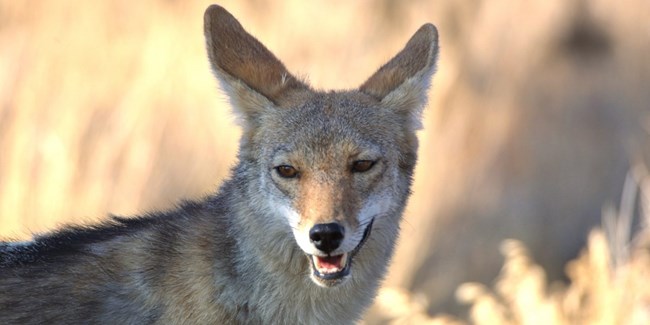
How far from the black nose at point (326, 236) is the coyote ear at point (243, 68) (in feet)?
3.18

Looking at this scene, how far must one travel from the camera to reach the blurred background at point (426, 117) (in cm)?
1011

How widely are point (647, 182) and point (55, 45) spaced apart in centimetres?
586

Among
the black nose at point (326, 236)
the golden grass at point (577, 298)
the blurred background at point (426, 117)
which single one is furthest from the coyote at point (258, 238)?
the blurred background at point (426, 117)

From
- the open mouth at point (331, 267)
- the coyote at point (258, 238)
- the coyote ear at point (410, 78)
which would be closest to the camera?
the open mouth at point (331, 267)

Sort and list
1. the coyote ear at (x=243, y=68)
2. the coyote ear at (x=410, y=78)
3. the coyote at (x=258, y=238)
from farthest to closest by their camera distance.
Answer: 1. the coyote ear at (x=410, y=78)
2. the coyote ear at (x=243, y=68)
3. the coyote at (x=258, y=238)

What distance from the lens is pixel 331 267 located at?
490cm

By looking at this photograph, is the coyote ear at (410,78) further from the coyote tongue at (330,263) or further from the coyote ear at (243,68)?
the coyote tongue at (330,263)

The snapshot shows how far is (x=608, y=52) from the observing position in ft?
41.5

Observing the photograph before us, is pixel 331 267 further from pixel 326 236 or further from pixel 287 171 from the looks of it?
pixel 287 171

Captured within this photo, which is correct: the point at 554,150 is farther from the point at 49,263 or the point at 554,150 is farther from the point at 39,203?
the point at 49,263

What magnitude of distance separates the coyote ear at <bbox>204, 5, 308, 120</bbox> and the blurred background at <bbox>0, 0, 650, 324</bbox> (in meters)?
4.38

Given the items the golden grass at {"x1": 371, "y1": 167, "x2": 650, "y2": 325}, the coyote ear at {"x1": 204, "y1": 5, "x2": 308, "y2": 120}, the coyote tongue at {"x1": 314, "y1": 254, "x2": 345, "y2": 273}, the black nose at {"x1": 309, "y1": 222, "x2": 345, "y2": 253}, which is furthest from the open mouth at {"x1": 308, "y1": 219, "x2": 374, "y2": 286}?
the golden grass at {"x1": 371, "y1": 167, "x2": 650, "y2": 325}

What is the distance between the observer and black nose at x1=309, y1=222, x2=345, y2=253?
4.73 meters

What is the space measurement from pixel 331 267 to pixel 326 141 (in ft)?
2.04
